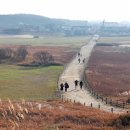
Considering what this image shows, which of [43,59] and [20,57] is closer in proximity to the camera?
[43,59]

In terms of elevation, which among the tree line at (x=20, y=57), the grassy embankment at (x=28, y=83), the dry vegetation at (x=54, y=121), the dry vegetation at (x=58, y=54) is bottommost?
the dry vegetation at (x=58, y=54)

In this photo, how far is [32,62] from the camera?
9219 centimetres

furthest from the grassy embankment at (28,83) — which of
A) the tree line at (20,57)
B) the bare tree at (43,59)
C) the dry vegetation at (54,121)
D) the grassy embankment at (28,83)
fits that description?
the dry vegetation at (54,121)

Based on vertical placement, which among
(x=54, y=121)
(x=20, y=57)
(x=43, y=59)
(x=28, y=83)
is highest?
(x=54, y=121)

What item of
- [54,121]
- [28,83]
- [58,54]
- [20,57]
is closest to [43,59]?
[20,57]

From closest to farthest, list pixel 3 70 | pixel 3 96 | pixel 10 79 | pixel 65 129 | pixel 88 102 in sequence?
pixel 65 129 < pixel 88 102 < pixel 3 96 < pixel 10 79 < pixel 3 70

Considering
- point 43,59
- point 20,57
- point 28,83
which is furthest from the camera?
point 20,57

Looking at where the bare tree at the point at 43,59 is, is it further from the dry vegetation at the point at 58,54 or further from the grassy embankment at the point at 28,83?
the grassy embankment at the point at 28,83

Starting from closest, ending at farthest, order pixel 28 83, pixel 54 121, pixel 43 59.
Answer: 1. pixel 54 121
2. pixel 28 83
3. pixel 43 59

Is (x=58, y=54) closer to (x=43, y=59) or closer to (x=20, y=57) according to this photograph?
(x=20, y=57)

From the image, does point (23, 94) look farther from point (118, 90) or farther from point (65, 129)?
point (65, 129)

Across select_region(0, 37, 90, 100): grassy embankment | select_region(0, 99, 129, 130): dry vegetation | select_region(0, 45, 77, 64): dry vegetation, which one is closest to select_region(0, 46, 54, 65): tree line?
select_region(0, 45, 77, 64): dry vegetation

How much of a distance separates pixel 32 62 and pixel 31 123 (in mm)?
66033

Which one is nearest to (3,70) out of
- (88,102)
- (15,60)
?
(15,60)
